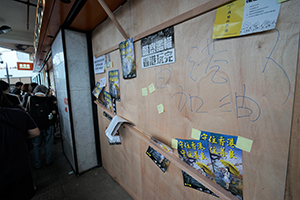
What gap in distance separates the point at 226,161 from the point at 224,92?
45cm

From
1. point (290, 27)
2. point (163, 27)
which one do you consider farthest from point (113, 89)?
point (290, 27)

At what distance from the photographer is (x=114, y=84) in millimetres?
1739

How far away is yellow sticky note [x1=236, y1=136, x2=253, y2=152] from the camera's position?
767mm

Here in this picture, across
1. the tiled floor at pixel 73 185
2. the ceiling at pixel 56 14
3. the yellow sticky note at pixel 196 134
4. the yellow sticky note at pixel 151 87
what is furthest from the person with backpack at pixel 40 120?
the yellow sticky note at pixel 196 134

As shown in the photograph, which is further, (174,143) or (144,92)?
(144,92)

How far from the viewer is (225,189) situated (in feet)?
2.93

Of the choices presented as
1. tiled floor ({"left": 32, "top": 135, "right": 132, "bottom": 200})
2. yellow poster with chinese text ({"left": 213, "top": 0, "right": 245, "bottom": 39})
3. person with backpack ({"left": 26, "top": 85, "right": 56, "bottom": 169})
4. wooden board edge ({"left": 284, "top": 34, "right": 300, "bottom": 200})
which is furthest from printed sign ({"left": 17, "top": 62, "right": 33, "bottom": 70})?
wooden board edge ({"left": 284, "top": 34, "right": 300, "bottom": 200})

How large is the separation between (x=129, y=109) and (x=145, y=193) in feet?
3.26

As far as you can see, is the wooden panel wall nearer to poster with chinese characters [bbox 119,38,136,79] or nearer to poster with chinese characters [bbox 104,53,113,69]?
poster with chinese characters [bbox 119,38,136,79]

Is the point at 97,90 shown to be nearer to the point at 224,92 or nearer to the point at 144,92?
the point at 144,92

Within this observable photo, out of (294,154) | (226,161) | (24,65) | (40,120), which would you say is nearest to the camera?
(294,154)

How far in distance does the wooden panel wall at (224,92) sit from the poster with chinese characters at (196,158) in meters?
0.06

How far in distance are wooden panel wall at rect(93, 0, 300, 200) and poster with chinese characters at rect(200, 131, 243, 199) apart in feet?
0.11

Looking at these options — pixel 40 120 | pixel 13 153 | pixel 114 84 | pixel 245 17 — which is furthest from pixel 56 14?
pixel 245 17
